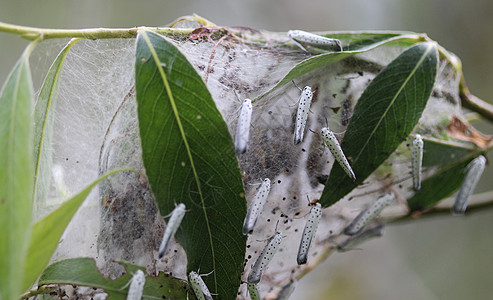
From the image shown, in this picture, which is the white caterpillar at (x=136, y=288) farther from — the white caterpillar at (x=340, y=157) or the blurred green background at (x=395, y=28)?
the blurred green background at (x=395, y=28)

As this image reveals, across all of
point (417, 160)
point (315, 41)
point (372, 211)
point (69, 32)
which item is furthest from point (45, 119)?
point (417, 160)

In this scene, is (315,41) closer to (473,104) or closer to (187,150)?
(187,150)

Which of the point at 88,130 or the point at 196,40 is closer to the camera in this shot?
the point at 196,40

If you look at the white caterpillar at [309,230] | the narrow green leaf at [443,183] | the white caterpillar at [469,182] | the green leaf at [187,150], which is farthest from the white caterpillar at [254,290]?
the white caterpillar at [469,182]

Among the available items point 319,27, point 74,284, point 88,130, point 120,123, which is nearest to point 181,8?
point 319,27

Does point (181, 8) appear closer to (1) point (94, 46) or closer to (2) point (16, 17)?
(2) point (16, 17)

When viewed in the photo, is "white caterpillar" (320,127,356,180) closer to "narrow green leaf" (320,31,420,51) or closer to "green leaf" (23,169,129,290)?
"narrow green leaf" (320,31,420,51)

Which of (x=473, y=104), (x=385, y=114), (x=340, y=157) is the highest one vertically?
(x=385, y=114)
